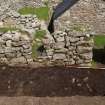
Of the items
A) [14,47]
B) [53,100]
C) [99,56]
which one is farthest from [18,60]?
[53,100]

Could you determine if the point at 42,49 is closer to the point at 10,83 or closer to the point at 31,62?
the point at 31,62

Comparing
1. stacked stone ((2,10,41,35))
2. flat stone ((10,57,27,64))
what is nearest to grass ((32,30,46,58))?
flat stone ((10,57,27,64))

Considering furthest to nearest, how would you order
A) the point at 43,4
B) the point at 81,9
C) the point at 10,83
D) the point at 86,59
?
the point at 43,4 → the point at 81,9 → the point at 86,59 → the point at 10,83

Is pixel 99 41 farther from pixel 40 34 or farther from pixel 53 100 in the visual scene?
pixel 53 100

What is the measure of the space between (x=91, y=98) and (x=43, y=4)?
29.9 m

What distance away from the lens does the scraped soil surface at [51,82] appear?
10148 mm

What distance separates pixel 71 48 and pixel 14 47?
8.38 ft

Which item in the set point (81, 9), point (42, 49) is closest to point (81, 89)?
point (42, 49)

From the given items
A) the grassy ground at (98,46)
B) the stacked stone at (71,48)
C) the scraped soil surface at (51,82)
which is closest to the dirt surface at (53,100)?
the scraped soil surface at (51,82)

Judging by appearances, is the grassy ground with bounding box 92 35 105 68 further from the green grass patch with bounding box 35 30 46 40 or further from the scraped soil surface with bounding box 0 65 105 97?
the scraped soil surface with bounding box 0 65 105 97

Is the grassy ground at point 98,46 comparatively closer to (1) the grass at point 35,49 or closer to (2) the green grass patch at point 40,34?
(1) the grass at point 35,49

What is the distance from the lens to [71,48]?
1777 centimetres

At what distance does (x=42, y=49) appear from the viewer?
1911 cm

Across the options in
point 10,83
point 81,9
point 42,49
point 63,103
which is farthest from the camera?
point 81,9
